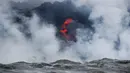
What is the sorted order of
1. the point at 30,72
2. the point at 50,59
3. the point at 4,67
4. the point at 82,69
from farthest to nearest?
1. the point at 50,59
2. the point at 82,69
3. the point at 4,67
4. the point at 30,72

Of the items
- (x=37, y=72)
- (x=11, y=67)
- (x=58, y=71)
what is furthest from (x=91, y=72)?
(x=11, y=67)

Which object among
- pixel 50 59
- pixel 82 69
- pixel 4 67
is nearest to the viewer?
pixel 4 67

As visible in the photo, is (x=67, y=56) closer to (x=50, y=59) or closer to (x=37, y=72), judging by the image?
(x=50, y=59)

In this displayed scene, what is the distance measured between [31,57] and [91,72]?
4331 centimetres

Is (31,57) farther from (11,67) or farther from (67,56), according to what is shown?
(11,67)

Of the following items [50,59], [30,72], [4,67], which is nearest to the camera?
[30,72]

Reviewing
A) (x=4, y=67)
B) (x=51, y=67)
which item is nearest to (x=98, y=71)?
(x=51, y=67)

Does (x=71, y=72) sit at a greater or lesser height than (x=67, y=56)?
lesser

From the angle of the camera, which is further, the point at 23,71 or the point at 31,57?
the point at 31,57

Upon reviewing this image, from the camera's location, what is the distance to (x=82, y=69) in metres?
40.6

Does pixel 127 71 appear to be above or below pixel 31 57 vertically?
below

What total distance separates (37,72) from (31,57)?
43919mm

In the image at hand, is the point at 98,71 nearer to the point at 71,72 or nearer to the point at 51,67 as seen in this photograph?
the point at 71,72

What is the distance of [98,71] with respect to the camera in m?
38.6
